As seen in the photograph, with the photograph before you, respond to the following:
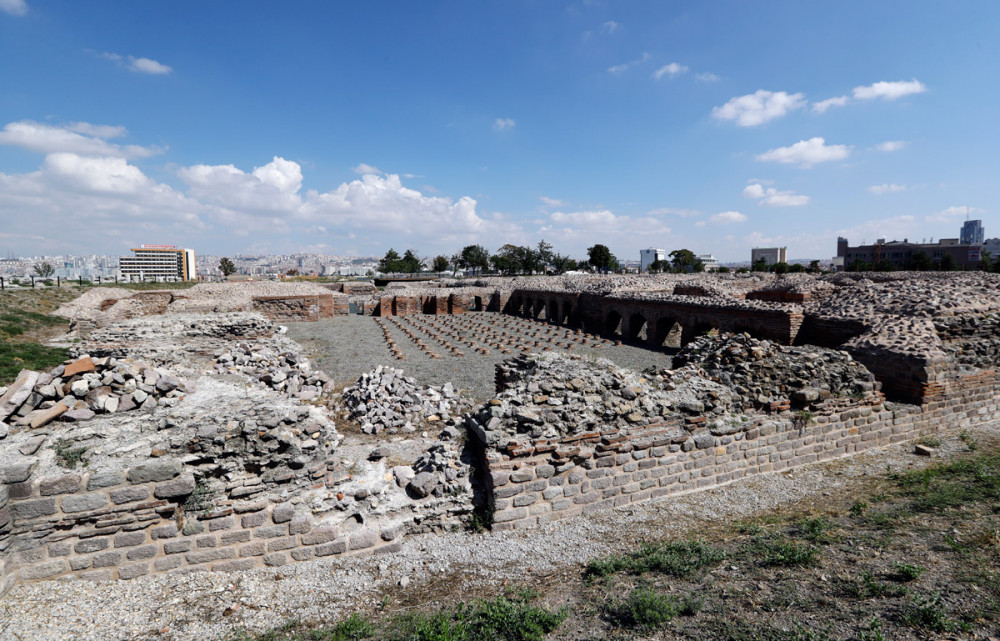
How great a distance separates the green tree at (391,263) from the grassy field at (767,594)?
76111 millimetres

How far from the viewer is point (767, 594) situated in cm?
348

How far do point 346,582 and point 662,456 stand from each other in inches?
161

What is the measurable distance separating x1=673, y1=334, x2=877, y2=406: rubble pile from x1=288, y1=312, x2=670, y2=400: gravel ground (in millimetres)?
5375

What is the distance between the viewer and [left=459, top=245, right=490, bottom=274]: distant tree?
84.0 meters

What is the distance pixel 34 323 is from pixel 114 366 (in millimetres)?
19844

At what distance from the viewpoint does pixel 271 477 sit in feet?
15.2

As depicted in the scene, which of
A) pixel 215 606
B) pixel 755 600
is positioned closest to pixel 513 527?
pixel 755 600

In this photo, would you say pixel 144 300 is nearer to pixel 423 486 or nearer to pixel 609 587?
pixel 423 486

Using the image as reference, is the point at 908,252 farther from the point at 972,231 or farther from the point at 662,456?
the point at 972,231

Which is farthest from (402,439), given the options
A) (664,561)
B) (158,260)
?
(158,260)

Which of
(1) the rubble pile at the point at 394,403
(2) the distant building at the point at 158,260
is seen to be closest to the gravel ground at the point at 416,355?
(1) the rubble pile at the point at 394,403

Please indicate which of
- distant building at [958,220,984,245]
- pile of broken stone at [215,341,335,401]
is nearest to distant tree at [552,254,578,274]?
pile of broken stone at [215,341,335,401]

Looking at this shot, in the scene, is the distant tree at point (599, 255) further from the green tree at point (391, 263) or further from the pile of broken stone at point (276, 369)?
the pile of broken stone at point (276, 369)

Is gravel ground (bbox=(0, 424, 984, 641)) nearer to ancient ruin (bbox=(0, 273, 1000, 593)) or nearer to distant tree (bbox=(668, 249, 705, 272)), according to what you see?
ancient ruin (bbox=(0, 273, 1000, 593))
